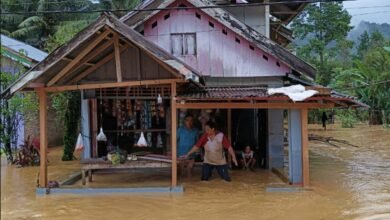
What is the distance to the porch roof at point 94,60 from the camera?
10.7 meters

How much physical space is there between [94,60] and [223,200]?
15.3 feet

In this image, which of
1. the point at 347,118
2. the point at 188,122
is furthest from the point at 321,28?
the point at 188,122

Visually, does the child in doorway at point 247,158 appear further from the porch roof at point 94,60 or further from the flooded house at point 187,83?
the porch roof at point 94,60

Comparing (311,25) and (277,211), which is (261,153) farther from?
(311,25)

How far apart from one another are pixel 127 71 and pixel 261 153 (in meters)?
5.39

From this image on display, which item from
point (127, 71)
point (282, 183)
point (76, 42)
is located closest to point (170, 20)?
point (127, 71)

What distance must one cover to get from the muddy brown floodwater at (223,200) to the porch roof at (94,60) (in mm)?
2532

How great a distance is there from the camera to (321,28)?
50.9 meters

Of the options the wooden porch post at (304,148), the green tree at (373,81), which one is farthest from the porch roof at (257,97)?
the green tree at (373,81)

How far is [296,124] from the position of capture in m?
12.1

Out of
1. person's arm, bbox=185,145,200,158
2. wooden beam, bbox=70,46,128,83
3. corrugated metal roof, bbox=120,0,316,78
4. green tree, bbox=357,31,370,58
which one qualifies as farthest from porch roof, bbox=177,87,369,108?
green tree, bbox=357,31,370,58

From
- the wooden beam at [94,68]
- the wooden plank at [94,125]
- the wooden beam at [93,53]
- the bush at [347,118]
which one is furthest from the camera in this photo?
the bush at [347,118]

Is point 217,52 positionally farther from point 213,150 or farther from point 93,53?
point 93,53

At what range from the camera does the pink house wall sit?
14188 mm
